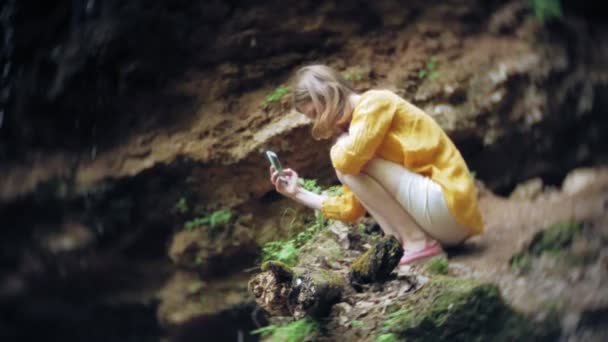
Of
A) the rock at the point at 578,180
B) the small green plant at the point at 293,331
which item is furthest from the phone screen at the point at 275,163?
the rock at the point at 578,180

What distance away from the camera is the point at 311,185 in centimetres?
279

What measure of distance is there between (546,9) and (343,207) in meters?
2.74

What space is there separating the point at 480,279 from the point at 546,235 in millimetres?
535

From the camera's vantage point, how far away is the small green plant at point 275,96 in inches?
117

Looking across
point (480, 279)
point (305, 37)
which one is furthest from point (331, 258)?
point (305, 37)

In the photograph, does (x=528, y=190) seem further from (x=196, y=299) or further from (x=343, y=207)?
(x=196, y=299)

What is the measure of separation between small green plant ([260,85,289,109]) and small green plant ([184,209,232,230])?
59 cm

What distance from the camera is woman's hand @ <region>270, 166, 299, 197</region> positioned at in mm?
2717

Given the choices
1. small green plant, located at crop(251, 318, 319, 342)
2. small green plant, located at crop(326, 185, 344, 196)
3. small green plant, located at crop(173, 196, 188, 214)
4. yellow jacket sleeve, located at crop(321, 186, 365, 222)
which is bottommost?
small green plant, located at crop(251, 318, 319, 342)

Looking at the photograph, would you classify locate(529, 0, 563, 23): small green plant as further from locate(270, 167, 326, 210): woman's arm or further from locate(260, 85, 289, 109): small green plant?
locate(270, 167, 326, 210): woman's arm

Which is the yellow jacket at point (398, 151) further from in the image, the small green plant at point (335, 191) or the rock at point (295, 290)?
the rock at point (295, 290)

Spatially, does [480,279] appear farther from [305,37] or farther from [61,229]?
[61,229]

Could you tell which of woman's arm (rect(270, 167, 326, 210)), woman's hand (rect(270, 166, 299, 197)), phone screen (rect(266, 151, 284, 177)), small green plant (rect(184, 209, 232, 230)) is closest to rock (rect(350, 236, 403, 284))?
woman's arm (rect(270, 167, 326, 210))

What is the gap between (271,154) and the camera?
275 centimetres
